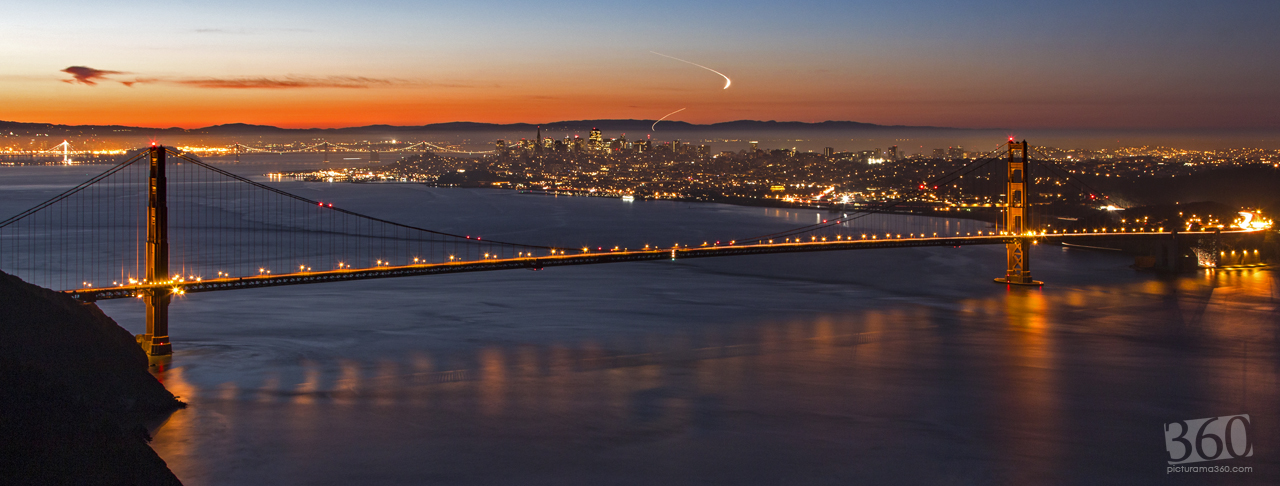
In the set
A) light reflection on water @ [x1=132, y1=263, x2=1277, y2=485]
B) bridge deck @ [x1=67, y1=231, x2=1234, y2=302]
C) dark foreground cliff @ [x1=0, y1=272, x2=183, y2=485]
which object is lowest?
light reflection on water @ [x1=132, y1=263, x2=1277, y2=485]

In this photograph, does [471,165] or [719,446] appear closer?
[719,446]

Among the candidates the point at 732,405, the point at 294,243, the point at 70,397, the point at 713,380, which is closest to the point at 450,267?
the point at 713,380

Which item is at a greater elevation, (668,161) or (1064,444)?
(668,161)

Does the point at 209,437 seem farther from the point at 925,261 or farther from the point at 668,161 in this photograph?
the point at 668,161

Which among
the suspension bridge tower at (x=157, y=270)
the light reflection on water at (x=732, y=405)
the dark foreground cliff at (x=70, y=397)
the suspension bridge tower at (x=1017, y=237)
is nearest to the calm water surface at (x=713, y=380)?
the light reflection on water at (x=732, y=405)

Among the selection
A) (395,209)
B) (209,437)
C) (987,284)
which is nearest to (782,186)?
(395,209)

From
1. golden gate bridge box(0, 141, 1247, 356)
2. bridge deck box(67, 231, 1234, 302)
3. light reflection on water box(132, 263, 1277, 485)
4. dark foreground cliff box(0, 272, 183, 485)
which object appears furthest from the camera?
golden gate bridge box(0, 141, 1247, 356)

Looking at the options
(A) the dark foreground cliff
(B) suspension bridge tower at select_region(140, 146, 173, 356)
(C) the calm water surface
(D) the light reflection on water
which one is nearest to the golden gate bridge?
(B) suspension bridge tower at select_region(140, 146, 173, 356)

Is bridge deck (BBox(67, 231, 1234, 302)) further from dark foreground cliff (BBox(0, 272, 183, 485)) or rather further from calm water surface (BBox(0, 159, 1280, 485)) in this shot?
dark foreground cliff (BBox(0, 272, 183, 485))
